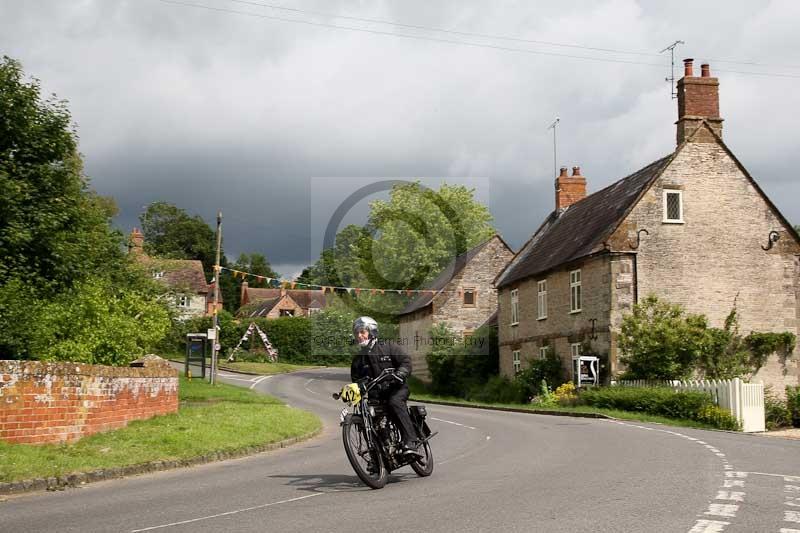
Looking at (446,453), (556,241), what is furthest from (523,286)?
(446,453)

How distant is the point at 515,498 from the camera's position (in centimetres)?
861

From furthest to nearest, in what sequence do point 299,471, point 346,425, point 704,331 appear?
point 704,331 < point 299,471 < point 346,425

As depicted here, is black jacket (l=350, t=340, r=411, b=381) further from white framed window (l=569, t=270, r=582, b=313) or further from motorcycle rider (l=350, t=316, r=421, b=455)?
white framed window (l=569, t=270, r=582, b=313)

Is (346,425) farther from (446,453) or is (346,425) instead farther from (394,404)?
(446,453)

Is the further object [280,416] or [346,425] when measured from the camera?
[280,416]

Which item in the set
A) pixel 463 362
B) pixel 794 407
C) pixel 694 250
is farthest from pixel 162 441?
pixel 463 362

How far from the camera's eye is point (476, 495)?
8.91 metres

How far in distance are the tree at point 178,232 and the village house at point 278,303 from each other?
6.86 metres

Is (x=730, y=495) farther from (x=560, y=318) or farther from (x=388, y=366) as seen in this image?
(x=560, y=318)

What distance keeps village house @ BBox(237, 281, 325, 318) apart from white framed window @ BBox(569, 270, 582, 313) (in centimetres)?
6291

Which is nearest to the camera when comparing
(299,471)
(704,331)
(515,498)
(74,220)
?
(515,498)

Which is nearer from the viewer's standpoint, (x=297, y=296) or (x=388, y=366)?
(x=388, y=366)

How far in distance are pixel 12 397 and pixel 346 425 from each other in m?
5.67

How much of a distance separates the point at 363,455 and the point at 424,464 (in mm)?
1117
